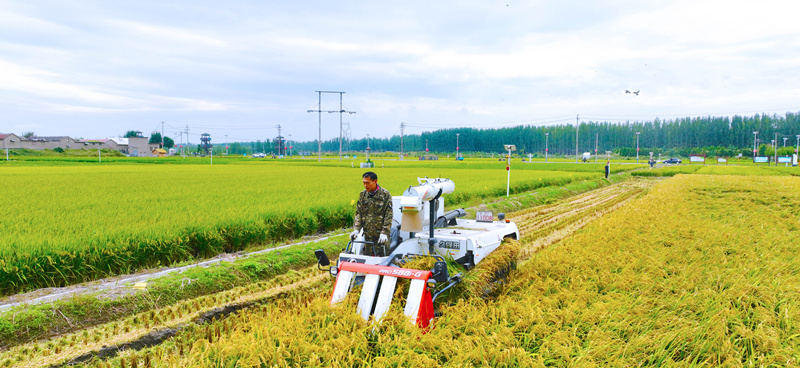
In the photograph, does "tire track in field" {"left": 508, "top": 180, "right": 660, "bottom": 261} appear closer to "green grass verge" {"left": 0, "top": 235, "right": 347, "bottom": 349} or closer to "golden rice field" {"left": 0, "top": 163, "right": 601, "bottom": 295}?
"green grass verge" {"left": 0, "top": 235, "right": 347, "bottom": 349}

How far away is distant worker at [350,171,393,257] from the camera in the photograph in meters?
5.27

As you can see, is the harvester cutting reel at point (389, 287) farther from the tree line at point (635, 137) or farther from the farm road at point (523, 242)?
the tree line at point (635, 137)

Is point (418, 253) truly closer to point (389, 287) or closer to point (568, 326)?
point (389, 287)

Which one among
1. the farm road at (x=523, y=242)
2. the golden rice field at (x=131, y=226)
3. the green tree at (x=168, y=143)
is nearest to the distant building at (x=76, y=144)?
the green tree at (x=168, y=143)

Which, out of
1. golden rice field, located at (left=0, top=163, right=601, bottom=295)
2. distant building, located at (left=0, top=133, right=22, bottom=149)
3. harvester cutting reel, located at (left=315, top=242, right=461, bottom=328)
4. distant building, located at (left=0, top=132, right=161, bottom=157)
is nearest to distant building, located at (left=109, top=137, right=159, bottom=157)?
distant building, located at (left=0, top=132, right=161, bottom=157)

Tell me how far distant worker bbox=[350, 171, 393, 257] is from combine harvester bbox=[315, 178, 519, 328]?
131mm

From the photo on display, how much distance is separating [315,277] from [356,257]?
2028 mm

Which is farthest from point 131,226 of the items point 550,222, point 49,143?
point 49,143

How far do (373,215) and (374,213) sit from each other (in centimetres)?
3

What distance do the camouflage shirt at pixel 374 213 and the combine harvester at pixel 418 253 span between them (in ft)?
0.52

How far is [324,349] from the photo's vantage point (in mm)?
3105

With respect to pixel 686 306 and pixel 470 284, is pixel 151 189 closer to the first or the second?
pixel 470 284

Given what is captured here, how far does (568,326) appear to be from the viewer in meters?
3.73

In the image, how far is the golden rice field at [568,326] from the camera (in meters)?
3.13
